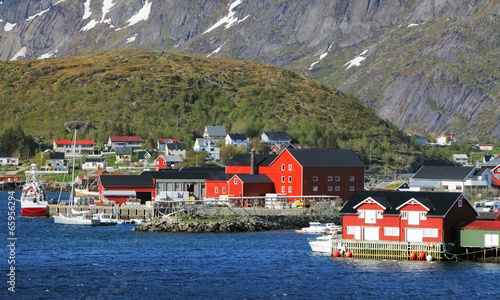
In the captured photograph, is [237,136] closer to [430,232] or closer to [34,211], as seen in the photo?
[34,211]

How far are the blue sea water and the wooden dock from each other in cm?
89

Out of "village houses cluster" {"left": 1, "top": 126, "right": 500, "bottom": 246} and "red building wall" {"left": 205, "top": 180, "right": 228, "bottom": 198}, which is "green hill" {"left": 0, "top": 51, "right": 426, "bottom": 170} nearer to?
"village houses cluster" {"left": 1, "top": 126, "right": 500, "bottom": 246}

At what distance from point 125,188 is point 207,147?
61.7 meters

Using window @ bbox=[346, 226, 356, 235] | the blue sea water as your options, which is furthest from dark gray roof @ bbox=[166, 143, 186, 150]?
window @ bbox=[346, 226, 356, 235]

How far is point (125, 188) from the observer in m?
86.4

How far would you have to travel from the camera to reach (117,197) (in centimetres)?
8588

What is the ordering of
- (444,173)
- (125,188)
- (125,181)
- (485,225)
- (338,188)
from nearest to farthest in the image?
(485,225) < (125,188) < (125,181) < (338,188) < (444,173)

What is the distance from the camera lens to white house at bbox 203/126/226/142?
513 feet

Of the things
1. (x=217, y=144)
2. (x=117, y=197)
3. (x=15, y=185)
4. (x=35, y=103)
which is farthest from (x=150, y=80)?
(x=117, y=197)

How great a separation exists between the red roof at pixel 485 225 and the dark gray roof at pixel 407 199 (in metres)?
1.72

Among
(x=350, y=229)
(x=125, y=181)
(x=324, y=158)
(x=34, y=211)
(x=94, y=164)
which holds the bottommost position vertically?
(x=350, y=229)

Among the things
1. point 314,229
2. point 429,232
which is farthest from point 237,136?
point 429,232

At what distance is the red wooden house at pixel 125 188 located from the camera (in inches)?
3383

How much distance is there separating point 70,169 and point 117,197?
57683 millimetres
